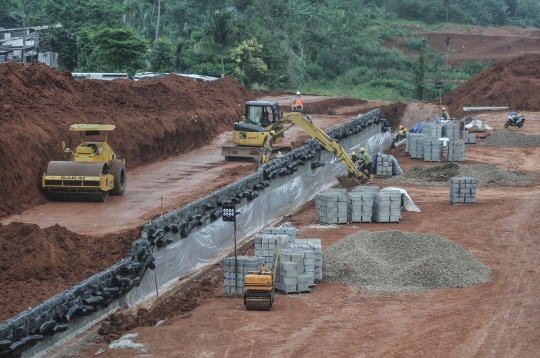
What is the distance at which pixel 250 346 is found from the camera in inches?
741

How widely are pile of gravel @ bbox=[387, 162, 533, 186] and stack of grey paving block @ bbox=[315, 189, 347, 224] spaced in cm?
933

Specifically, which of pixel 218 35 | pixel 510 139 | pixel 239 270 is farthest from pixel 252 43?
pixel 239 270

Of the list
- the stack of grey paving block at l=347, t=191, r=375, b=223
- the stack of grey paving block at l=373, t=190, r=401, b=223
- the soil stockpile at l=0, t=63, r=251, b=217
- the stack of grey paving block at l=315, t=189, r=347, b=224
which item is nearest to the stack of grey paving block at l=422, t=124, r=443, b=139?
the soil stockpile at l=0, t=63, r=251, b=217

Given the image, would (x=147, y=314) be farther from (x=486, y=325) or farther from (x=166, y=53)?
(x=166, y=53)

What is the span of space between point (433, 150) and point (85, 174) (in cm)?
2100

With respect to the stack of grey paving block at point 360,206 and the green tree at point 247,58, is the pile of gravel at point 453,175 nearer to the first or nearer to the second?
the stack of grey paving block at point 360,206

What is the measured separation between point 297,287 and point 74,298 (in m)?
5.97

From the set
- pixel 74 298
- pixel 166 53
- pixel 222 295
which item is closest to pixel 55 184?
pixel 222 295

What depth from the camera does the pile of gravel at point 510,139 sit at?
5081cm

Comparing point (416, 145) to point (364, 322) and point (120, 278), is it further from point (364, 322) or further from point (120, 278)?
point (120, 278)

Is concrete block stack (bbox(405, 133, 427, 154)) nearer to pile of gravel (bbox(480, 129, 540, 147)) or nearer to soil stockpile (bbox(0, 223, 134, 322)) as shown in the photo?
pile of gravel (bbox(480, 129, 540, 147))

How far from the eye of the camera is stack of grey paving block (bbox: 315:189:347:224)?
3148 cm

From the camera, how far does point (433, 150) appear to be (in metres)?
46.1

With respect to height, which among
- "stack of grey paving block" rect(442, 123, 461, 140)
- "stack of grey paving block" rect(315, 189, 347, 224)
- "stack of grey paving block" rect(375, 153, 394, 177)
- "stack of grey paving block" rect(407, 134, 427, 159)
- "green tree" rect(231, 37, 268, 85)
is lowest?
"stack of grey paving block" rect(315, 189, 347, 224)
